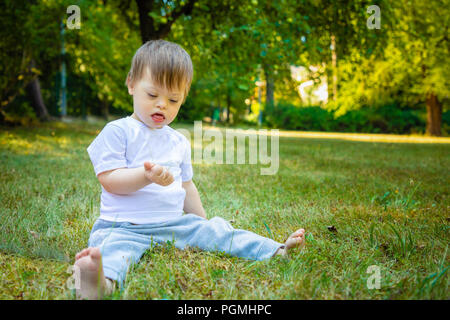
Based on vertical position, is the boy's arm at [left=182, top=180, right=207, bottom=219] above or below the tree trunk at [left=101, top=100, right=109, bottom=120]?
below

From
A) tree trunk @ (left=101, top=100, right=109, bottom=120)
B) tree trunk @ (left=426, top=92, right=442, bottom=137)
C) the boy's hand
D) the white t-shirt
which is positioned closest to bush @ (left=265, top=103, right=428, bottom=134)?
tree trunk @ (left=426, top=92, right=442, bottom=137)

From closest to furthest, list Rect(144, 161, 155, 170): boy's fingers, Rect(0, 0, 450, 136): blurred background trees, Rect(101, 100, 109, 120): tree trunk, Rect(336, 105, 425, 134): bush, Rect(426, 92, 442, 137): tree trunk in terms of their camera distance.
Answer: Rect(144, 161, 155, 170): boy's fingers → Rect(0, 0, 450, 136): blurred background trees → Rect(426, 92, 442, 137): tree trunk → Rect(101, 100, 109, 120): tree trunk → Rect(336, 105, 425, 134): bush

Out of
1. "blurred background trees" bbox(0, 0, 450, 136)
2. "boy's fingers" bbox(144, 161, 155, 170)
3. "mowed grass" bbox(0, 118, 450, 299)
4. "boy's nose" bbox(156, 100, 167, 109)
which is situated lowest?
"mowed grass" bbox(0, 118, 450, 299)

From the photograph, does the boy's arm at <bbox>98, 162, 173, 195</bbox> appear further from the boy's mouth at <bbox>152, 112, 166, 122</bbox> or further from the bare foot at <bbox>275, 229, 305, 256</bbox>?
the bare foot at <bbox>275, 229, 305, 256</bbox>

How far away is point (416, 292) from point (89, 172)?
3.48m

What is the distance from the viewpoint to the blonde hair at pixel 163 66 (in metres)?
1.78

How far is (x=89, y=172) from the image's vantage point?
Answer: 13.3 ft

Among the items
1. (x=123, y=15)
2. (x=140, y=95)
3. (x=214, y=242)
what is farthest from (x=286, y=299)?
(x=123, y=15)

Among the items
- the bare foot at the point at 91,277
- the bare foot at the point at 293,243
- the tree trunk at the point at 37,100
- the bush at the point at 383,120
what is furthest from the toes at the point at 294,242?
the bush at the point at 383,120

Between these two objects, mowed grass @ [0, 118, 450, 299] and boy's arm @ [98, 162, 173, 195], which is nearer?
mowed grass @ [0, 118, 450, 299]

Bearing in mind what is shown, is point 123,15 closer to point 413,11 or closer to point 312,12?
point 312,12

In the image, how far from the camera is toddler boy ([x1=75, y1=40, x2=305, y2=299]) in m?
1.76

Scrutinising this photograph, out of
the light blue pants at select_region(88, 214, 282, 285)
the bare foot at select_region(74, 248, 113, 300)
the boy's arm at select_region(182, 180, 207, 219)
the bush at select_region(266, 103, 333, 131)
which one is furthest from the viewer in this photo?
the bush at select_region(266, 103, 333, 131)

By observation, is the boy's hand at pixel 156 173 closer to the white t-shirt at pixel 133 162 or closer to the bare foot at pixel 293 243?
the white t-shirt at pixel 133 162
